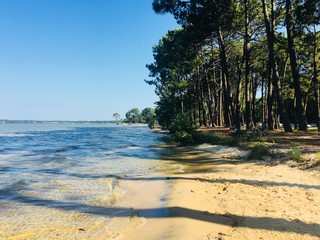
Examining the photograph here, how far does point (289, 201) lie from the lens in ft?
23.5

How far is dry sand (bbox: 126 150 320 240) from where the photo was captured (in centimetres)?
554

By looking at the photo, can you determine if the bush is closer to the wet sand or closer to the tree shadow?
the wet sand

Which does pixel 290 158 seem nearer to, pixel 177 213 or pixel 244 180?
pixel 244 180

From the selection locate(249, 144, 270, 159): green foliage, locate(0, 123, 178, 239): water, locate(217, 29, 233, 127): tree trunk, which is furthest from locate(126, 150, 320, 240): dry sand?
locate(217, 29, 233, 127): tree trunk

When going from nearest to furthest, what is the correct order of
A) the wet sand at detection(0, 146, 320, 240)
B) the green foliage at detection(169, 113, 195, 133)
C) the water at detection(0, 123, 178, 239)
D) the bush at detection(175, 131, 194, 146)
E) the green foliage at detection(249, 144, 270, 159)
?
the wet sand at detection(0, 146, 320, 240), the water at detection(0, 123, 178, 239), the green foliage at detection(249, 144, 270, 159), the bush at detection(175, 131, 194, 146), the green foliage at detection(169, 113, 195, 133)

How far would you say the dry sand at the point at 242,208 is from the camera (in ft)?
18.2

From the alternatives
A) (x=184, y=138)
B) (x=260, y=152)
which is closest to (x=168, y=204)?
(x=260, y=152)

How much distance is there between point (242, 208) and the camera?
695 cm

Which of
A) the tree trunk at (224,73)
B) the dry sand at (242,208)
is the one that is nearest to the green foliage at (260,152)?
the dry sand at (242,208)

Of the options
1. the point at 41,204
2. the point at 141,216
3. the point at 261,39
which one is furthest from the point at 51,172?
the point at 261,39

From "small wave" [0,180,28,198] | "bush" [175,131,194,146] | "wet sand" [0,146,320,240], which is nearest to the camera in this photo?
"wet sand" [0,146,320,240]

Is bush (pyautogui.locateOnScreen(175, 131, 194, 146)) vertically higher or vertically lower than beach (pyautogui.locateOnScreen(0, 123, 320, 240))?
higher

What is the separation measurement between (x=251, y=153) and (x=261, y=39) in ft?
69.0

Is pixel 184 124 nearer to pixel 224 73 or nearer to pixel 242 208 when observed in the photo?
pixel 224 73
